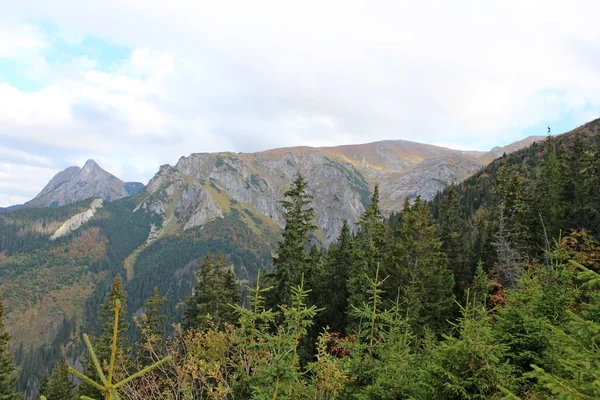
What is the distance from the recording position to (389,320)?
517 inches

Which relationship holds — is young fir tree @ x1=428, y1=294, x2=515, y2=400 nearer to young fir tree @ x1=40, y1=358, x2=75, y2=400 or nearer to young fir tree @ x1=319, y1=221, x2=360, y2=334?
young fir tree @ x1=319, y1=221, x2=360, y2=334

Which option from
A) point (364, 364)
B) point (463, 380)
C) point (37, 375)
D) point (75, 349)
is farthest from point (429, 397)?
point (75, 349)

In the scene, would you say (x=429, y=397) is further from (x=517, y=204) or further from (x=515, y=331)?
(x=517, y=204)

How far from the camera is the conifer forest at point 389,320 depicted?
8.25m

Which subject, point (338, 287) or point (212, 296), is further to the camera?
point (338, 287)

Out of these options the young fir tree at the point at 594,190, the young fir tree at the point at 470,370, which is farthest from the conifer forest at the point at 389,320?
the young fir tree at the point at 594,190

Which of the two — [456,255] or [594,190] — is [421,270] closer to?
[456,255]

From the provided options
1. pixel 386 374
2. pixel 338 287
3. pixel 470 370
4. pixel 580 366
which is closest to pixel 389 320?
pixel 386 374

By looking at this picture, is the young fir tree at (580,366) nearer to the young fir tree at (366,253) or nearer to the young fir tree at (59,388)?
the young fir tree at (366,253)

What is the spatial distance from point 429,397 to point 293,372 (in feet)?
13.8

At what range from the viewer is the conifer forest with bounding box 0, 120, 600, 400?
8.25 metres

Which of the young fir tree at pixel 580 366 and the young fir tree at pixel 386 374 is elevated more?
the young fir tree at pixel 580 366

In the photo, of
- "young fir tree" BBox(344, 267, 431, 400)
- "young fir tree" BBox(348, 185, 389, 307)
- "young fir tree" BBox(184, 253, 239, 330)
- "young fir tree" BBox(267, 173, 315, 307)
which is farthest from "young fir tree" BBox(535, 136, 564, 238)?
"young fir tree" BBox(184, 253, 239, 330)

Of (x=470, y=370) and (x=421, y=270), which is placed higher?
(x=470, y=370)
